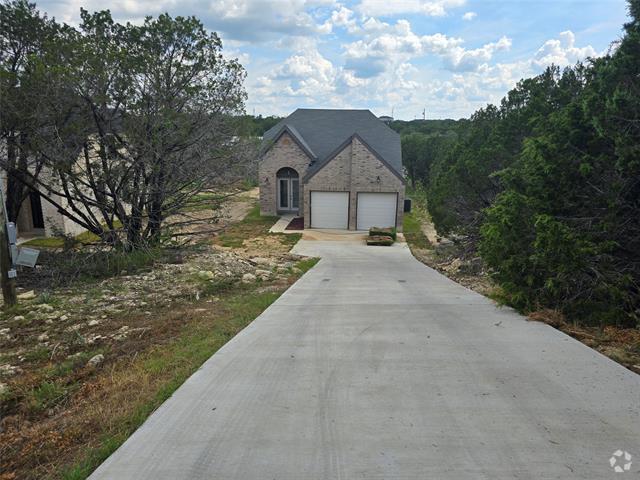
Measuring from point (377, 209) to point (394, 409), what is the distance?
2131 centimetres

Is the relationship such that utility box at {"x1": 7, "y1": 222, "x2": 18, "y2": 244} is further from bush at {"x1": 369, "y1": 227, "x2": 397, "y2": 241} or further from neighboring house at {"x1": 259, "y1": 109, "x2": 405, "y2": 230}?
neighboring house at {"x1": 259, "y1": 109, "x2": 405, "y2": 230}

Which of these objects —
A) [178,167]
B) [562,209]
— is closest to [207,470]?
[562,209]

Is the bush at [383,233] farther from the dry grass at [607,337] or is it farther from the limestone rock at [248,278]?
the dry grass at [607,337]

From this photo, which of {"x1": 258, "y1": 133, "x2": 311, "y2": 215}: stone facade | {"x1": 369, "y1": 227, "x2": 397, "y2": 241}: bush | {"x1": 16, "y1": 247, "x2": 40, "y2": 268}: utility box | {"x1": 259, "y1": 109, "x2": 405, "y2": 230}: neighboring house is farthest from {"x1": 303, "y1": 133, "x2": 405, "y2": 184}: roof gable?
{"x1": 16, "y1": 247, "x2": 40, "y2": 268}: utility box

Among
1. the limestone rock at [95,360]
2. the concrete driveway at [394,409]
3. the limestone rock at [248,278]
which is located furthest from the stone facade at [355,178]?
the limestone rock at [95,360]

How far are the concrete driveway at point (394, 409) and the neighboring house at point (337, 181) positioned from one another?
18089 mm

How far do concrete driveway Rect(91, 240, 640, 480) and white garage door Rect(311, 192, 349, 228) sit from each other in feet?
60.7

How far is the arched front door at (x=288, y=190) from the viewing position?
92.8ft

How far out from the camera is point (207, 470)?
10.3 feet

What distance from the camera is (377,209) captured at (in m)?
24.9

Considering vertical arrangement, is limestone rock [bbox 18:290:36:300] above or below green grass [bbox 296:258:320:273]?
above

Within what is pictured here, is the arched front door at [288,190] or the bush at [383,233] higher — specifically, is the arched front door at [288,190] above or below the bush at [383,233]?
above

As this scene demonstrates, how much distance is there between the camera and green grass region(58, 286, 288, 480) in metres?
3.52

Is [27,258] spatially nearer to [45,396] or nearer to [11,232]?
[11,232]
